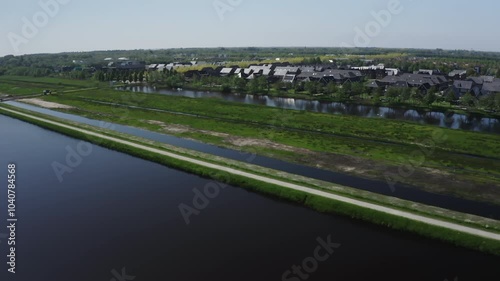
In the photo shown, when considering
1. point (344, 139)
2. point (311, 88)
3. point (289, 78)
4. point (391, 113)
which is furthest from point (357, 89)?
point (344, 139)

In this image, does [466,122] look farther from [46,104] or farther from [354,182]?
[46,104]

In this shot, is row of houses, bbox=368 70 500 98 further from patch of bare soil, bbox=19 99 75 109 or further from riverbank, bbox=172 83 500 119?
patch of bare soil, bbox=19 99 75 109

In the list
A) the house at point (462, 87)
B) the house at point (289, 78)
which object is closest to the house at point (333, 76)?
the house at point (289, 78)

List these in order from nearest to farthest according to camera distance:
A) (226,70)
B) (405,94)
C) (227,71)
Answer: (405,94)
(227,71)
(226,70)

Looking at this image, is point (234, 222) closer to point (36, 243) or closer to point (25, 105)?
point (36, 243)
